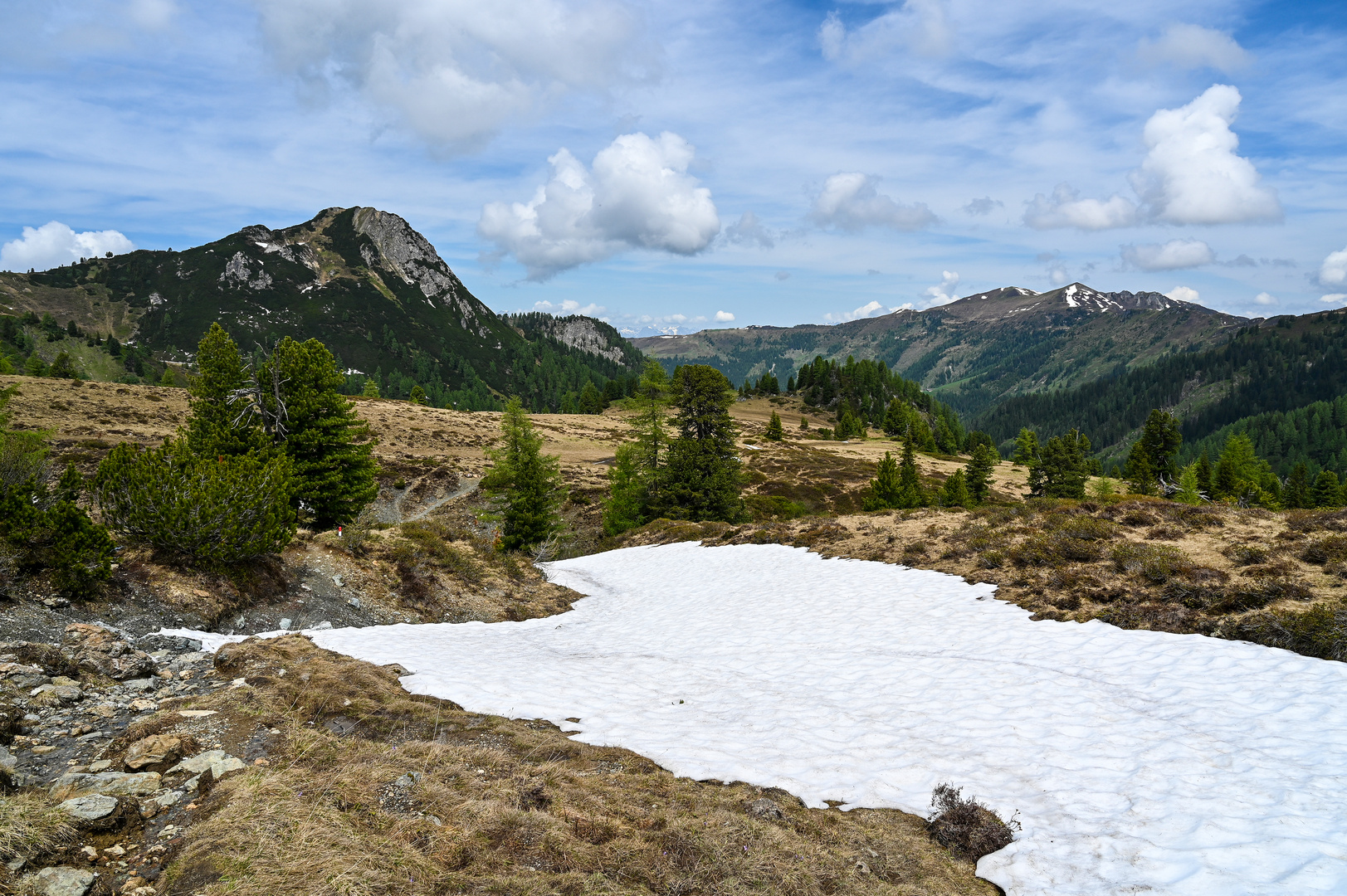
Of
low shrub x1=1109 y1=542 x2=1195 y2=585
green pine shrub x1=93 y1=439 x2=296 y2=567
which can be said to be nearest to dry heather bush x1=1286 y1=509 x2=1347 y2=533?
low shrub x1=1109 y1=542 x2=1195 y2=585

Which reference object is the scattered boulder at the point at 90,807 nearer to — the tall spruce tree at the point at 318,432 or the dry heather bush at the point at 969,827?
the dry heather bush at the point at 969,827

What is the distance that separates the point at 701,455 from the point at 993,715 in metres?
31.0

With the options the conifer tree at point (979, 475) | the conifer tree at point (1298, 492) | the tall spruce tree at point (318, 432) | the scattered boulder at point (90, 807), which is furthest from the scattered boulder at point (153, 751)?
the conifer tree at point (1298, 492)

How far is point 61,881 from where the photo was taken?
3.75 m

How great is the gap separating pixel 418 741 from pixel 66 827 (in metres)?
3.09

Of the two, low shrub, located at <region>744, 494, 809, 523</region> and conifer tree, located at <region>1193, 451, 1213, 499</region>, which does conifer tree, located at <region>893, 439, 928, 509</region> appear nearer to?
low shrub, located at <region>744, 494, 809, 523</region>

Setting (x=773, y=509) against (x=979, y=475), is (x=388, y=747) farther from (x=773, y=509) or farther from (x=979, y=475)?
(x=979, y=475)

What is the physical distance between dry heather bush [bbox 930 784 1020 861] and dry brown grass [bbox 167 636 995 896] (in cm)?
17

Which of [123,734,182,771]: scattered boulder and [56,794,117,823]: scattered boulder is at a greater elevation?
[56,794,117,823]: scattered boulder

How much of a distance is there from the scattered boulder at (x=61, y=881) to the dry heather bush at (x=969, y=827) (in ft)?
22.3

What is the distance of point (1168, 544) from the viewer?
15.6m

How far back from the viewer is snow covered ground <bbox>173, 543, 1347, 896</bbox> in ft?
18.3

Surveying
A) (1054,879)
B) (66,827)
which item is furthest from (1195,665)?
(66,827)

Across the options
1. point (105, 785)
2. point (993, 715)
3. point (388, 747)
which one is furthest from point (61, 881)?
point (993, 715)
